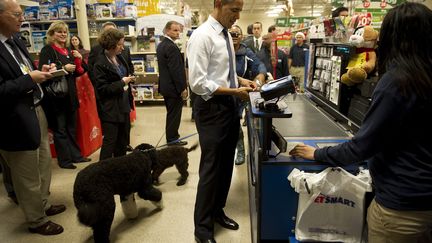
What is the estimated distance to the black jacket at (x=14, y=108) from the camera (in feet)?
6.40

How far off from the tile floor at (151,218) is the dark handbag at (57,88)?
922 millimetres

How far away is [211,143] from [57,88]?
83.7 inches

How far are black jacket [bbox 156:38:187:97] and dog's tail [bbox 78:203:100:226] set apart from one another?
240cm

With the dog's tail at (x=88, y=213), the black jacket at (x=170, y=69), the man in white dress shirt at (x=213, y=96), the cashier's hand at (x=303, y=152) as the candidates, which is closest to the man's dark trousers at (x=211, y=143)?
the man in white dress shirt at (x=213, y=96)

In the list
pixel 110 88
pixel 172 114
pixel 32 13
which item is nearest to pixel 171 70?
pixel 172 114

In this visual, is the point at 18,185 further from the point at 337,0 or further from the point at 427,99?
the point at 337,0

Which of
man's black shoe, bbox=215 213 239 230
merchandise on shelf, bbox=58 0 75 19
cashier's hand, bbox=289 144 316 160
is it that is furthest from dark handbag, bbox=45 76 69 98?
merchandise on shelf, bbox=58 0 75 19

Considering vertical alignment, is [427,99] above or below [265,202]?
above

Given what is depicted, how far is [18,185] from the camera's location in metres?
2.19

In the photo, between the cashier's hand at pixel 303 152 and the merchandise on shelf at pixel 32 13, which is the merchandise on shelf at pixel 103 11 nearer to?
the merchandise on shelf at pixel 32 13

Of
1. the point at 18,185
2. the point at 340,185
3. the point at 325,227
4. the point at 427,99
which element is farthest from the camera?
the point at 18,185

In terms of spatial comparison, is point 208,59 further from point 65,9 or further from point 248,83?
point 65,9

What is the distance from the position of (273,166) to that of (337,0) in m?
2.64

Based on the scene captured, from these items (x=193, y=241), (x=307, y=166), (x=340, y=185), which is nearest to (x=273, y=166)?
(x=307, y=166)
